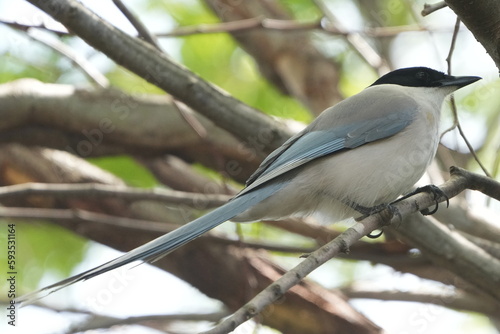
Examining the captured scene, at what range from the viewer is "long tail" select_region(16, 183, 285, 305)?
303cm

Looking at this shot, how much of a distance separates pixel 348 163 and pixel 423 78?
125 cm

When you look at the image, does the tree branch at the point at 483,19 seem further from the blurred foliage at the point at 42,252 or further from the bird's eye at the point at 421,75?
the blurred foliage at the point at 42,252

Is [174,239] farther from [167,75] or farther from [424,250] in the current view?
[424,250]

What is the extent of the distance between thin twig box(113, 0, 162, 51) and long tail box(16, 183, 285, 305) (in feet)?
4.62

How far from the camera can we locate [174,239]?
3750mm

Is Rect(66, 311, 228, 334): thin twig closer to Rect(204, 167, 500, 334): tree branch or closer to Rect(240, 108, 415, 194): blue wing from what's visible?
Rect(240, 108, 415, 194): blue wing

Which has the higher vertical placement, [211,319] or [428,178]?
[428,178]

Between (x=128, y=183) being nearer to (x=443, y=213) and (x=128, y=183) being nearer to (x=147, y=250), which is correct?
(x=443, y=213)

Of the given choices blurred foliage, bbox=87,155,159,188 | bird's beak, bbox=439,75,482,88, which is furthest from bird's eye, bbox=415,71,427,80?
blurred foliage, bbox=87,155,159,188

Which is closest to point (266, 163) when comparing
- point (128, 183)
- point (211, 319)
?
point (211, 319)

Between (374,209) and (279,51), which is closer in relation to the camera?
(374,209)

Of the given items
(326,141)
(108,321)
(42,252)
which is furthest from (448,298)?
(42,252)

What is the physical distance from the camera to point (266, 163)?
5.12m

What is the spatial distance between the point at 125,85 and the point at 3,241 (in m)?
2.29
